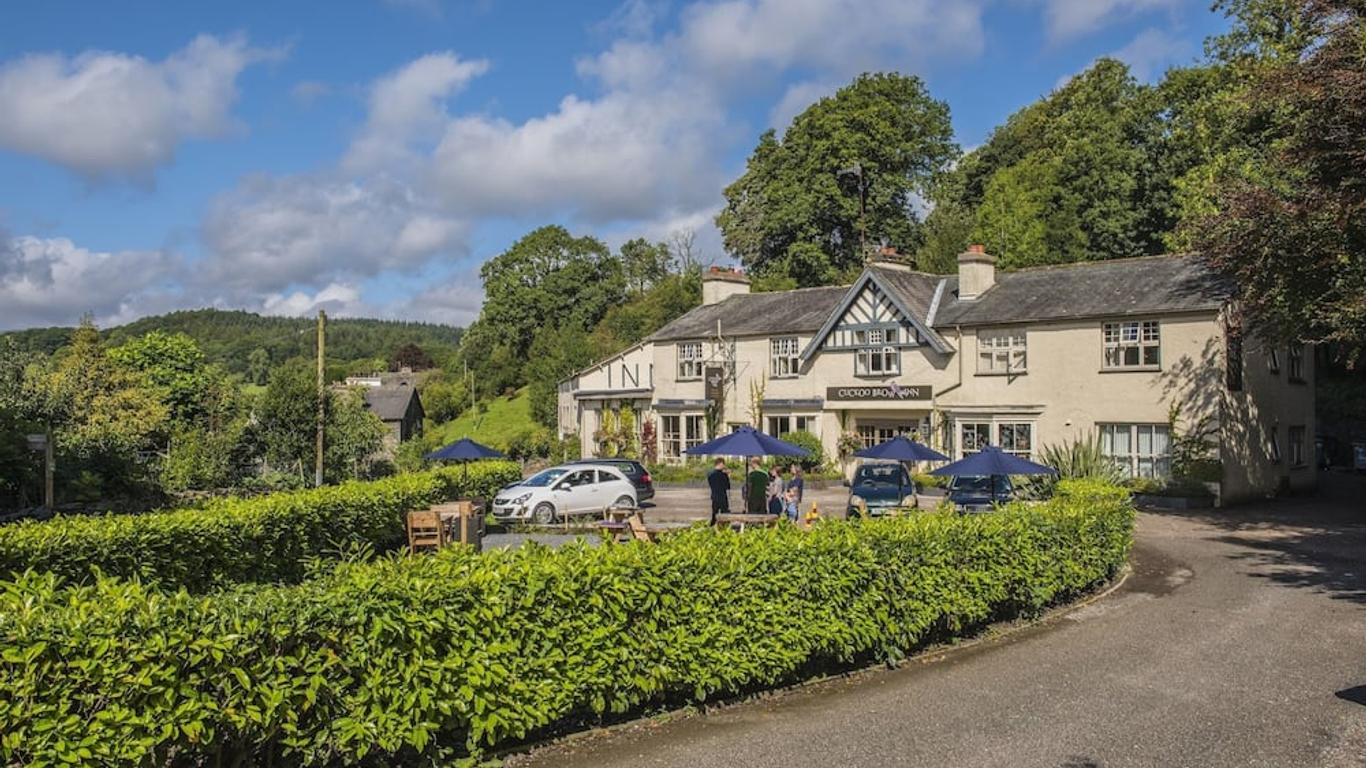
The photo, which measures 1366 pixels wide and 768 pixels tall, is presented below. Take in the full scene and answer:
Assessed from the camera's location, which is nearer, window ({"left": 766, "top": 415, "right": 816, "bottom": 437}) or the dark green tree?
window ({"left": 766, "top": 415, "right": 816, "bottom": 437})

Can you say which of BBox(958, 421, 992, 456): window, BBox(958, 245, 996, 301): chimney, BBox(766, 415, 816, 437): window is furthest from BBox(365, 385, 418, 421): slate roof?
BBox(958, 421, 992, 456): window

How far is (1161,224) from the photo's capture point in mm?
46406

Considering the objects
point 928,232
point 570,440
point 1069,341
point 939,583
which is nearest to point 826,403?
point 1069,341

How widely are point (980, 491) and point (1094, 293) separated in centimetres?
1204

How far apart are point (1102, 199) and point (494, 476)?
33.4 metres

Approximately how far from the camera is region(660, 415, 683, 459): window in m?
44.1

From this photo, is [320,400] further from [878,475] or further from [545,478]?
[878,475]

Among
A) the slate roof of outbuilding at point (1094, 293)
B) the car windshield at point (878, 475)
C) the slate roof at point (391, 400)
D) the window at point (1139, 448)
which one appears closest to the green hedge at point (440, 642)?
the car windshield at point (878, 475)

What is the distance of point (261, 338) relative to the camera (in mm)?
130875

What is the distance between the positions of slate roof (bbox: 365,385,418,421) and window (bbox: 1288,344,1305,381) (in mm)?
58761

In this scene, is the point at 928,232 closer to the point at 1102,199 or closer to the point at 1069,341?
the point at 1102,199

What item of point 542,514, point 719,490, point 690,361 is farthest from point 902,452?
point 690,361

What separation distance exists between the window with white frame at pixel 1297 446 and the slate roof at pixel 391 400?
5873 cm

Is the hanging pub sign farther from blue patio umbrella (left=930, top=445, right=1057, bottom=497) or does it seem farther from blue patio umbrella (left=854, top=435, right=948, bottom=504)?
blue patio umbrella (left=930, top=445, right=1057, bottom=497)
